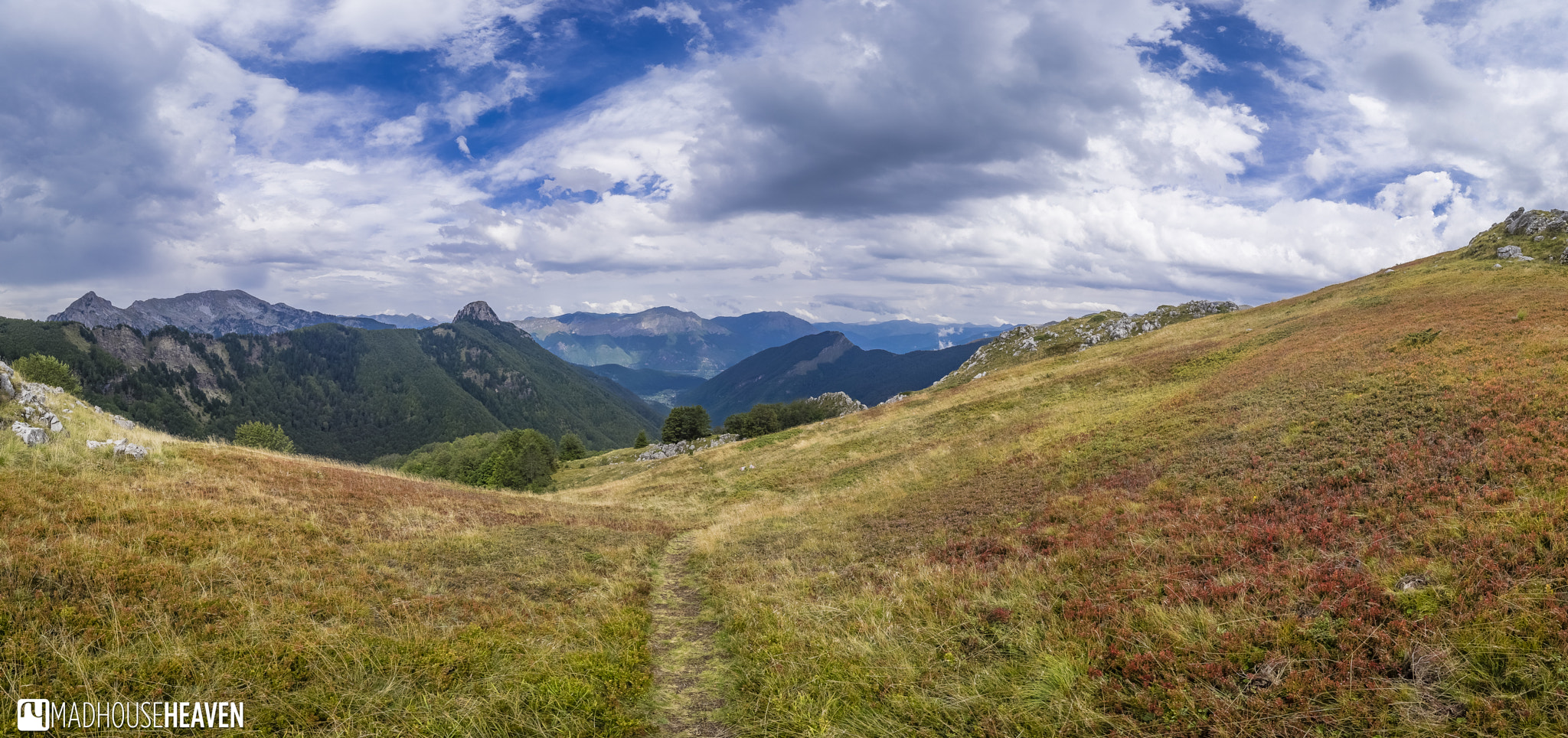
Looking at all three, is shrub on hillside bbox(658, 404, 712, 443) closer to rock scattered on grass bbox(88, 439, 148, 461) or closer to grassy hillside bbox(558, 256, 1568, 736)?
grassy hillside bbox(558, 256, 1568, 736)

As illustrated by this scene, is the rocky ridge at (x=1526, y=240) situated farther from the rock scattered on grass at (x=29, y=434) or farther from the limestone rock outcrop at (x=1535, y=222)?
the rock scattered on grass at (x=29, y=434)

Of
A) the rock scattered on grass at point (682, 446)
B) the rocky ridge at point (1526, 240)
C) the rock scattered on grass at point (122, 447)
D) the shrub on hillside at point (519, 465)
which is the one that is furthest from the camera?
the rock scattered on grass at point (682, 446)

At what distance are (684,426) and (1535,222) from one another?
112 meters

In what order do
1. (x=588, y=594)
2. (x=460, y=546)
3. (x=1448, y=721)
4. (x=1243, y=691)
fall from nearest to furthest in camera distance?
(x=1448, y=721), (x=1243, y=691), (x=588, y=594), (x=460, y=546)

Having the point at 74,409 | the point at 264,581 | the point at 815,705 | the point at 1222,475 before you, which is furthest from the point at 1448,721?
the point at 74,409

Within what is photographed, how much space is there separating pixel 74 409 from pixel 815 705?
31353 mm

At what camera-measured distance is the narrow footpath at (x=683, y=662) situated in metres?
8.85

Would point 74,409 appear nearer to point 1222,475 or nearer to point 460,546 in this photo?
point 460,546

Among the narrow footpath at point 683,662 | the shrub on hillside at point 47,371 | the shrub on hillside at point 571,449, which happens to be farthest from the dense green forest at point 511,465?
the narrow footpath at point 683,662

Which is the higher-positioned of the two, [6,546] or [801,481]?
[6,546]

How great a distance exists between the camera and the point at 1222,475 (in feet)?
51.6

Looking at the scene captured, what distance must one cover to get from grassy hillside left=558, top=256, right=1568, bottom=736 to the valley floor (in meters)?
0.06

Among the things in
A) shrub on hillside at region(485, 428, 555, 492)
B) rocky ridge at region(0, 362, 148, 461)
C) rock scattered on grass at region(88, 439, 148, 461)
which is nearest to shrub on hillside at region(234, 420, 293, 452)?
shrub on hillside at region(485, 428, 555, 492)

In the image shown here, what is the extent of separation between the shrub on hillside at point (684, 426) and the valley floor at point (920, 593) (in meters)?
82.4
